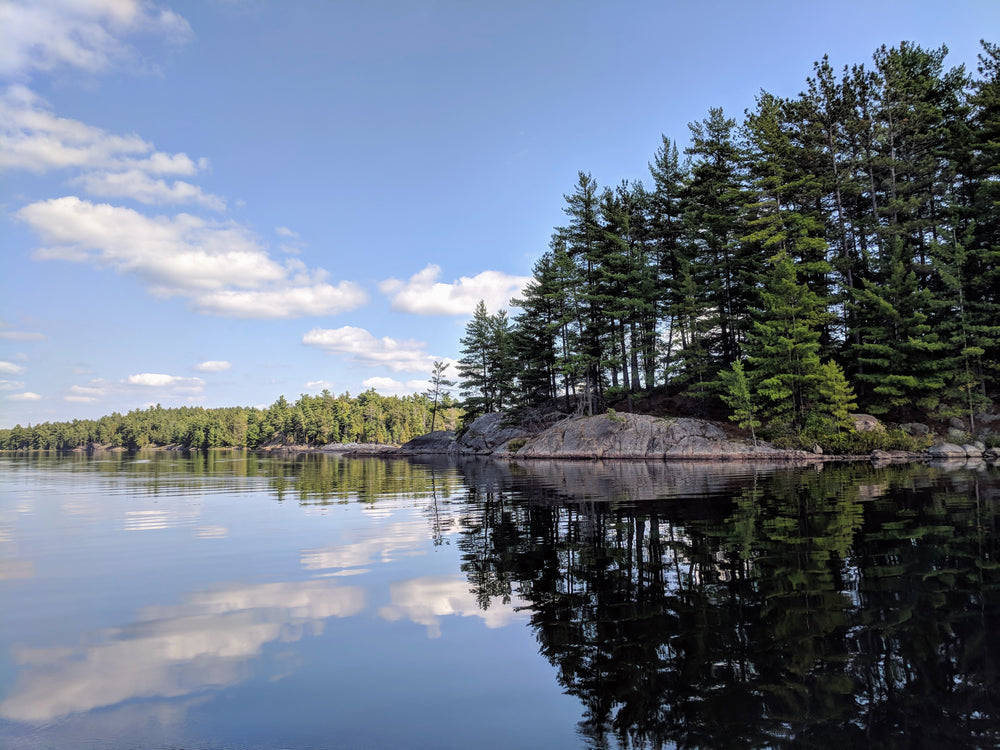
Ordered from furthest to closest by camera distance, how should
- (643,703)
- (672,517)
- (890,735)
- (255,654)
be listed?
(672,517) < (255,654) < (643,703) < (890,735)

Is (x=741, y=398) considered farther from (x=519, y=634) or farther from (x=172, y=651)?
(x=172, y=651)

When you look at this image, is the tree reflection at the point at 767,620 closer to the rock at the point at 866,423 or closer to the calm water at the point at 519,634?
the calm water at the point at 519,634

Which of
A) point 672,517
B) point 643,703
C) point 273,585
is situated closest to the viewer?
point 643,703

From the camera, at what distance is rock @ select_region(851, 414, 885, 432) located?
34.8m

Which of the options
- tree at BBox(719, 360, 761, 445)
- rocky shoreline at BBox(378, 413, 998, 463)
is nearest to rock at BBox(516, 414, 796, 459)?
rocky shoreline at BBox(378, 413, 998, 463)

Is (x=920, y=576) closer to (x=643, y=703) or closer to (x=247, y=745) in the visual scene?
(x=643, y=703)

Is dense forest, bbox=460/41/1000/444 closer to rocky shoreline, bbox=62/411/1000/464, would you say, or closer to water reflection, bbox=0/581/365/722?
rocky shoreline, bbox=62/411/1000/464

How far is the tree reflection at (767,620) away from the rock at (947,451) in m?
24.3

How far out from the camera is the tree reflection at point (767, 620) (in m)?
3.92

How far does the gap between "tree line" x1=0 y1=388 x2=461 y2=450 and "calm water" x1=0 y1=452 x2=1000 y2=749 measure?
103 m

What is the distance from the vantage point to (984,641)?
520 centimetres

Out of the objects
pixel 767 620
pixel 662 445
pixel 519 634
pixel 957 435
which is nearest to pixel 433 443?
pixel 662 445

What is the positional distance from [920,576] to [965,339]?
38400mm

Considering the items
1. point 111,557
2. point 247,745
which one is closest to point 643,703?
point 247,745
